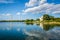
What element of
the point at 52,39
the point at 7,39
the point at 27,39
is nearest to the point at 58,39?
the point at 52,39

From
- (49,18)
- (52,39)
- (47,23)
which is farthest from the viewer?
(47,23)

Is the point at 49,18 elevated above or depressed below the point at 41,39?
above

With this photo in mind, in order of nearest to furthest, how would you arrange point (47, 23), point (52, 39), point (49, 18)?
point (52, 39)
point (49, 18)
point (47, 23)

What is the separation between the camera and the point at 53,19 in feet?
47.2

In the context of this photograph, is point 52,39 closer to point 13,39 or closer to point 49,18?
point 13,39

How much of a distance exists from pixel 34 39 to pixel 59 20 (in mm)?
8823

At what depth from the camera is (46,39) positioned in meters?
6.96

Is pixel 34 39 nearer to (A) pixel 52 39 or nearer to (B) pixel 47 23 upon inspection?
(A) pixel 52 39

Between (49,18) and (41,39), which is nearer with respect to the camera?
(41,39)

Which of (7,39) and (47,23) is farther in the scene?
(47,23)

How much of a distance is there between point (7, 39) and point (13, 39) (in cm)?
30

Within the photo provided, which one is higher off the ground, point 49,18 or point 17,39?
point 49,18

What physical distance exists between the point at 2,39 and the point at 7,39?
26 cm

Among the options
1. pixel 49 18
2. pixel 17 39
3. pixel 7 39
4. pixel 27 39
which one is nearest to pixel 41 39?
pixel 27 39
